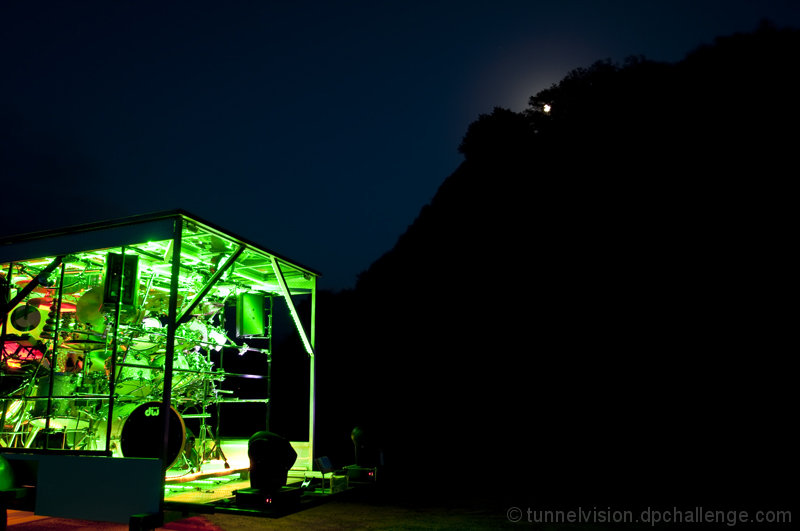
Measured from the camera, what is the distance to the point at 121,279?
725 cm

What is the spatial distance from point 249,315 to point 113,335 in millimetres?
2645

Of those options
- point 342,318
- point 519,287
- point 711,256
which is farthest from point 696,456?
point 342,318

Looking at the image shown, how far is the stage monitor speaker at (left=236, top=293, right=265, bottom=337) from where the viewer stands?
9.90 m

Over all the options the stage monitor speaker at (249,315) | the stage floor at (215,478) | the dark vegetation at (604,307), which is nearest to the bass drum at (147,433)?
the stage floor at (215,478)

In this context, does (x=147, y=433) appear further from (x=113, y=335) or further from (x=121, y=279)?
(x=121, y=279)

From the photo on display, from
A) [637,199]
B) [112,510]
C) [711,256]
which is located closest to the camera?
[112,510]

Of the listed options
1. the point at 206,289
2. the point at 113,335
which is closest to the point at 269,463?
the point at 206,289

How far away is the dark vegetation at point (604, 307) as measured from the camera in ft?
66.0

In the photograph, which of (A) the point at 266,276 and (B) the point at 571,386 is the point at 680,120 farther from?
(A) the point at 266,276

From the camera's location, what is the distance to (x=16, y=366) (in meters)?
9.19

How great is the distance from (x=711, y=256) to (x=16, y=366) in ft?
77.2

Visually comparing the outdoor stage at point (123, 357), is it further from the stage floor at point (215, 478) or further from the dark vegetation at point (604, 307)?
the dark vegetation at point (604, 307)

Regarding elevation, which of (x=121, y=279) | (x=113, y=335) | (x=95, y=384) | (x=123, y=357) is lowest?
(x=95, y=384)

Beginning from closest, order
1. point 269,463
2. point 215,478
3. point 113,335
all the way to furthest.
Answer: point 269,463 → point 113,335 → point 215,478
